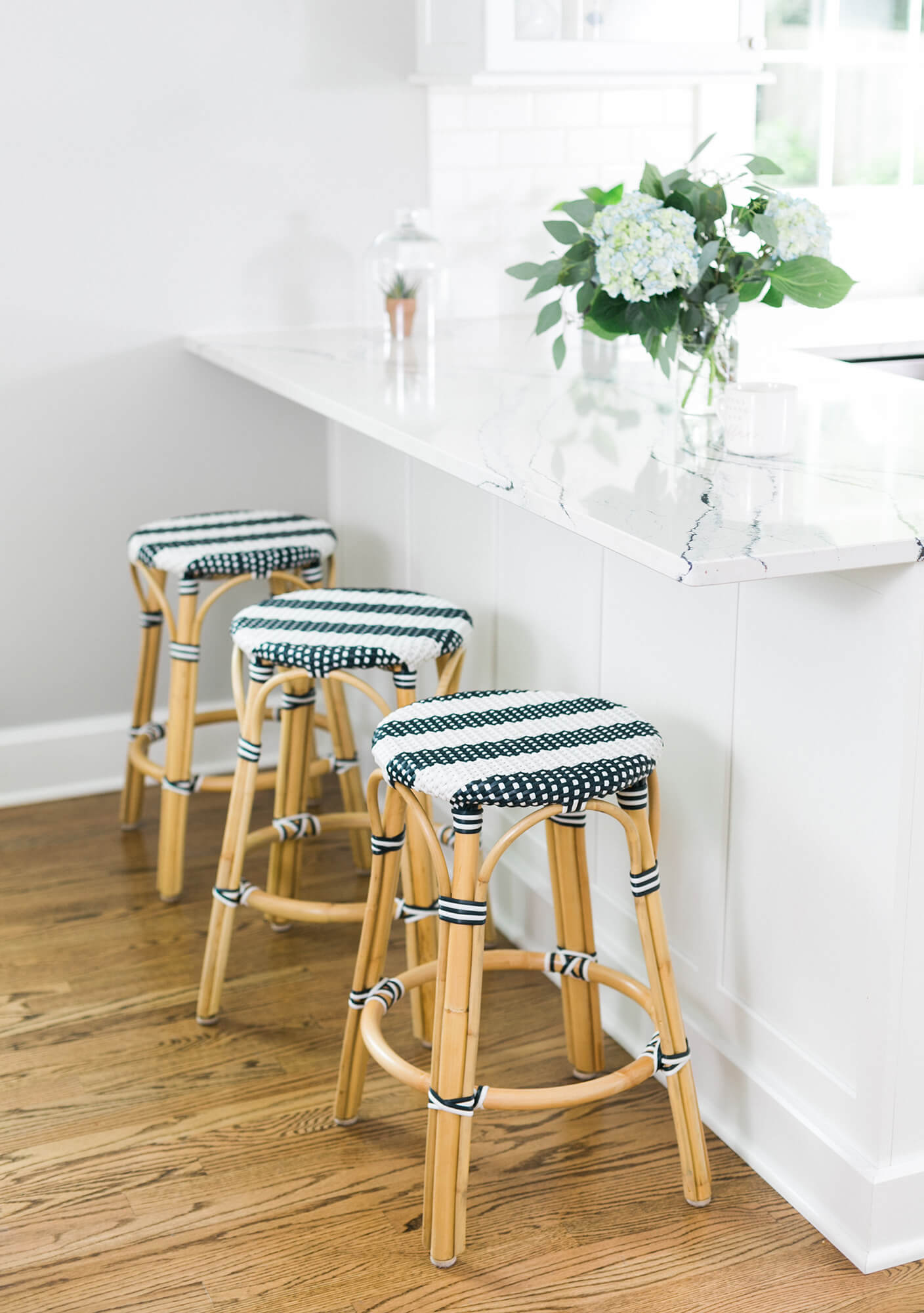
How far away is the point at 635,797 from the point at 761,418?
0.53 metres

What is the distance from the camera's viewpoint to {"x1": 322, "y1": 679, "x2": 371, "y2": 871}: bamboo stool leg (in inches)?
109

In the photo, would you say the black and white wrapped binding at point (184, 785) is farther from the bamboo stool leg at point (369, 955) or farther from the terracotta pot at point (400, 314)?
the terracotta pot at point (400, 314)

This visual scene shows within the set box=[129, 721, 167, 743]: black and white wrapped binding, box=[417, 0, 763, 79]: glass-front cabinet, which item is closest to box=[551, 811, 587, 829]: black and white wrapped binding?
box=[129, 721, 167, 743]: black and white wrapped binding

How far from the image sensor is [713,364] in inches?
85.7

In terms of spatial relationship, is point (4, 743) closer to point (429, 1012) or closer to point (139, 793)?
point (139, 793)

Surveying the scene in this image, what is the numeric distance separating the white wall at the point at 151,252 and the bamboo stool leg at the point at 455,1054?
1.72 meters

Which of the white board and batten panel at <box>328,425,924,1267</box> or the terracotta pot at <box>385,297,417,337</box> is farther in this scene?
the terracotta pot at <box>385,297,417,337</box>

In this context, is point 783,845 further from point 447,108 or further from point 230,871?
point 447,108

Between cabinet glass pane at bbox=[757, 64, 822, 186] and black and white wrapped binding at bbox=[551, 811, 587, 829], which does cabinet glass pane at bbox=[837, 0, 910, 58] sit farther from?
black and white wrapped binding at bbox=[551, 811, 587, 829]

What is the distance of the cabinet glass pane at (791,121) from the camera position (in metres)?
3.73

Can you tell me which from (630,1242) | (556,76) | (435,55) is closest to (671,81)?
(556,76)

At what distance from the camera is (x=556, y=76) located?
290 centimetres

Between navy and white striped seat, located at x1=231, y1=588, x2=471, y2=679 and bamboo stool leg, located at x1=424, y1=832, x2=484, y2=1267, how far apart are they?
0.54m

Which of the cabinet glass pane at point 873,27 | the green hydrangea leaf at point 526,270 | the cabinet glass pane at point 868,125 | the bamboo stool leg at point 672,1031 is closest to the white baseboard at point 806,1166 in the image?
the bamboo stool leg at point 672,1031
